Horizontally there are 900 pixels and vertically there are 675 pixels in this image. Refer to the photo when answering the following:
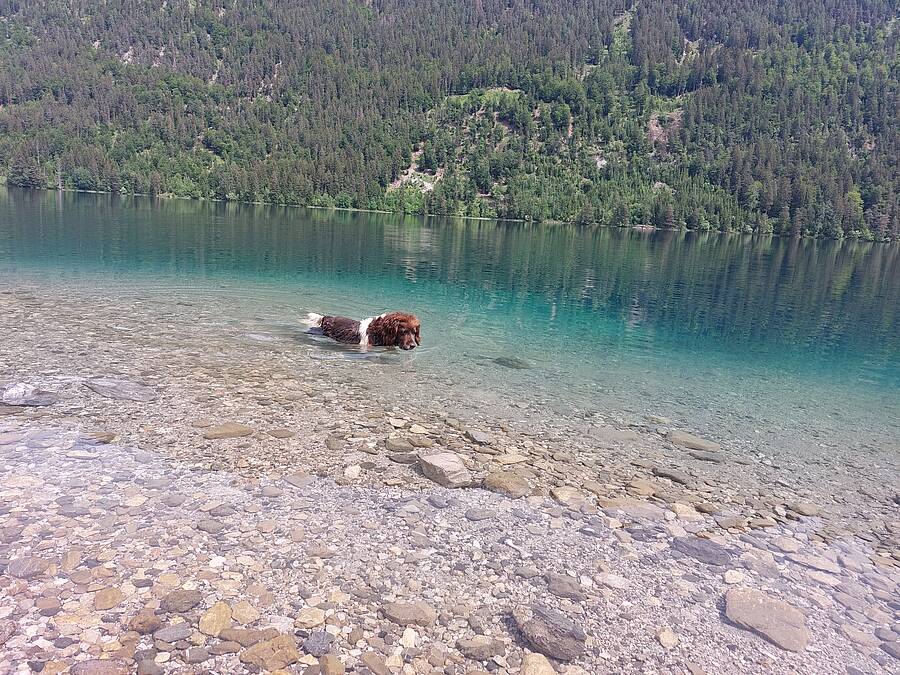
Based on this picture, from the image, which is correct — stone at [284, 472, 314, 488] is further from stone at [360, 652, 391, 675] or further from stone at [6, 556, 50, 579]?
stone at [360, 652, 391, 675]

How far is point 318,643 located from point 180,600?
4.65 ft

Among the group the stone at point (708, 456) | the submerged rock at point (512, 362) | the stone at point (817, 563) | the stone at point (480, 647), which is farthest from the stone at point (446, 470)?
the submerged rock at point (512, 362)

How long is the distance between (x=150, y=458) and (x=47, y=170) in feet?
691

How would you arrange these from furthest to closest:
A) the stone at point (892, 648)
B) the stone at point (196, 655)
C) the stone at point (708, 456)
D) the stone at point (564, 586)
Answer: the stone at point (708, 456), the stone at point (564, 586), the stone at point (892, 648), the stone at point (196, 655)

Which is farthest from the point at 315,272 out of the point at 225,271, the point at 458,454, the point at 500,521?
the point at 500,521

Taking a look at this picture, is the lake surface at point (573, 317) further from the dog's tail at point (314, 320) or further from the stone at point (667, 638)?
the stone at point (667, 638)

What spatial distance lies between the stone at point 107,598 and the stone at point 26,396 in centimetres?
658

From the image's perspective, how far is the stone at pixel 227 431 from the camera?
9.65 meters

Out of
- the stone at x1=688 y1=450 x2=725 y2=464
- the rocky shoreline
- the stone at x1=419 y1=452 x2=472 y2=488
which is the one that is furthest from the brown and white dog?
the stone at x1=688 y1=450 x2=725 y2=464

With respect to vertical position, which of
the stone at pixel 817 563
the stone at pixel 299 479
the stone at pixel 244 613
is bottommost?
the stone at pixel 817 563

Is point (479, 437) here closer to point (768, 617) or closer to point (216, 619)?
point (768, 617)

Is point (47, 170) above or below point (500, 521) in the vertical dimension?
above

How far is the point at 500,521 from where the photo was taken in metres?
7.66

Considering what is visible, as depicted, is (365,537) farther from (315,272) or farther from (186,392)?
(315,272)
